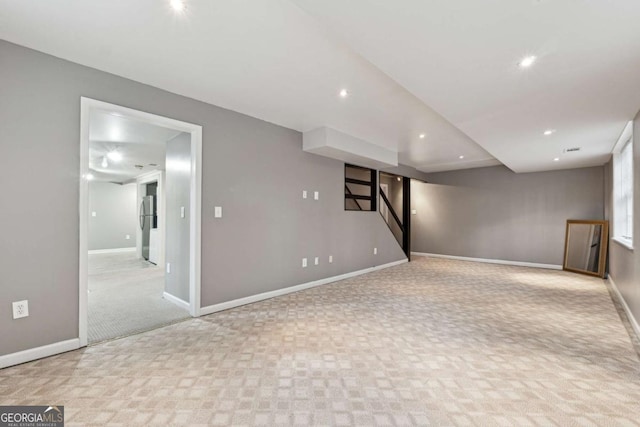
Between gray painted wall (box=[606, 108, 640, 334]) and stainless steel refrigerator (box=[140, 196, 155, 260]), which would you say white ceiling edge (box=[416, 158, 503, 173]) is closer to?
gray painted wall (box=[606, 108, 640, 334])

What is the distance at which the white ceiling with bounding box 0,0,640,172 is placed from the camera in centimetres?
164

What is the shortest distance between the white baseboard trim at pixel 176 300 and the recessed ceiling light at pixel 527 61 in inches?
159

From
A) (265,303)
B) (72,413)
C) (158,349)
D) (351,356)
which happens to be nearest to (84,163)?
(158,349)

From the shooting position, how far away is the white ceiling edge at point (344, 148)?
419 centimetres

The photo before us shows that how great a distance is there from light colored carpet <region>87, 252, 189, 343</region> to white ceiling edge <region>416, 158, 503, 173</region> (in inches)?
250

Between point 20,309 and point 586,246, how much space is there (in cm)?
854

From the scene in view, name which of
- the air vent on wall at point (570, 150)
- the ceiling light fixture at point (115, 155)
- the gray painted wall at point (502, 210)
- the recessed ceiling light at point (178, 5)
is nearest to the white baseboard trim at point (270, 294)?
the recessed ceiling light at point (178, 5)

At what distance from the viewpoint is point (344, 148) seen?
14.5 ft

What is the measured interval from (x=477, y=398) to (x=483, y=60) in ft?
7.46

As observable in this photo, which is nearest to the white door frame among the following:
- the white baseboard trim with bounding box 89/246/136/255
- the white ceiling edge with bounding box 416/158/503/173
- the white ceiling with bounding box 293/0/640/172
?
the white ceiling with bounding box 293/0/640/172

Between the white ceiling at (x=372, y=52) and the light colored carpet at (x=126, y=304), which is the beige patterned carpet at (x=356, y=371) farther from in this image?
the white ceiling at (x=372, y=52)

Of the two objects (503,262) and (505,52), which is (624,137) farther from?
(503,262)

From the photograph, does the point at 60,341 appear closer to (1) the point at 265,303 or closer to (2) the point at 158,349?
(2) the point at 158,349

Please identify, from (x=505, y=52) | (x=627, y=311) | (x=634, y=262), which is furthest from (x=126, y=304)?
(x=627, y=311)
